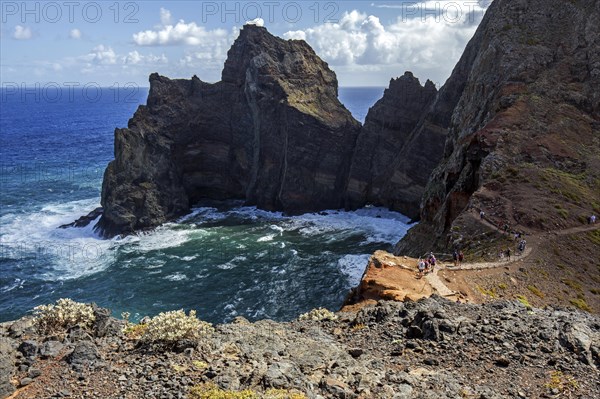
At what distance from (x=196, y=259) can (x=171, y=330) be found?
5957 centimetres

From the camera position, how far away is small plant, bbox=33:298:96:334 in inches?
706

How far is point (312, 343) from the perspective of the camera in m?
18.8

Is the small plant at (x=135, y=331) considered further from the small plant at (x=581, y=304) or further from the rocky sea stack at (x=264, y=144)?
the rocky sea stack at (x=264, y=144)

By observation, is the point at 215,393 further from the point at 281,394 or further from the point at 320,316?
the point at 320,316

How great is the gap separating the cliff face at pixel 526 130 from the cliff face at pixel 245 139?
110 feet

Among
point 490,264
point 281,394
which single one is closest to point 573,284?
point 490,264

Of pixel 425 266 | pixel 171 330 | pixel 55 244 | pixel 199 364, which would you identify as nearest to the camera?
pixel 199 364

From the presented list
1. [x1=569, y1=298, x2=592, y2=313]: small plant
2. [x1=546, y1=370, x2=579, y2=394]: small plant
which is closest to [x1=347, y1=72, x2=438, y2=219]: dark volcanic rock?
[x1=569, y1=298, x2=592, y2=313]: small plant

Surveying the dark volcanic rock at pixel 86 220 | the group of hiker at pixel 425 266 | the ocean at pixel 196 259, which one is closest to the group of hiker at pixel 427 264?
the group of hiker at pixel 425 266

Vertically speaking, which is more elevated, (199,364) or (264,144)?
(264,144)

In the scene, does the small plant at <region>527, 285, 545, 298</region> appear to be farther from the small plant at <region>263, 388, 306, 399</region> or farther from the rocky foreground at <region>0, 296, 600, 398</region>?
the small plant at <region>263, 388, 306, 399</region>

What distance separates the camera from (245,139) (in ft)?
337

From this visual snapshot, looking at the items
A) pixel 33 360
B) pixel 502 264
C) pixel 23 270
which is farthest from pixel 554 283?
pixel 23 270

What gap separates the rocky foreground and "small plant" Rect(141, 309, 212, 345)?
369 mm
